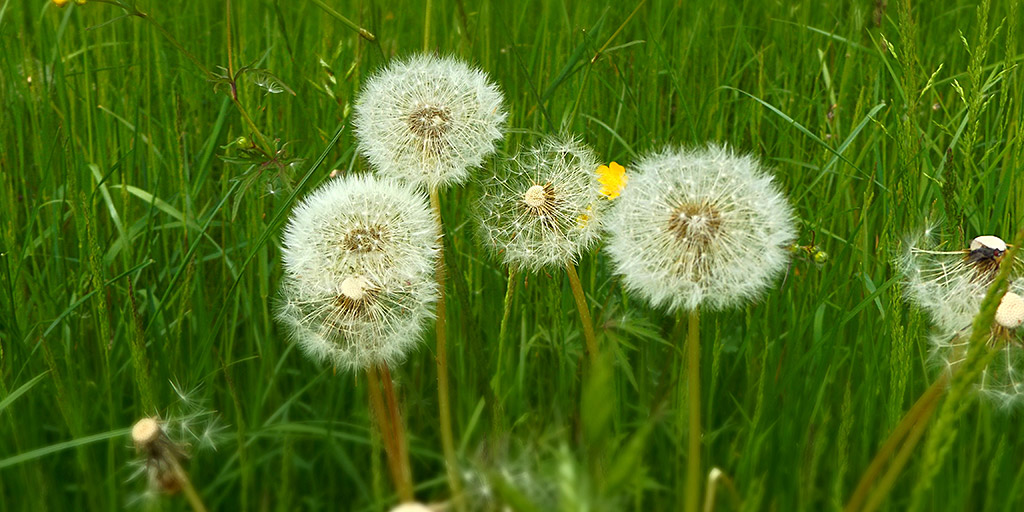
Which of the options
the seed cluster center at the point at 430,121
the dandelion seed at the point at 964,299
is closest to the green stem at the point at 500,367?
the seed cluster center at the point at 430,121

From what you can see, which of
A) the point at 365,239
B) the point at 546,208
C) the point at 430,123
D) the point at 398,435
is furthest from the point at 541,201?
the point at 398,435

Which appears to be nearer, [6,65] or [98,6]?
[6,65]

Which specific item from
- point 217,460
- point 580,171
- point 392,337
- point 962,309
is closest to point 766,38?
point 580,171

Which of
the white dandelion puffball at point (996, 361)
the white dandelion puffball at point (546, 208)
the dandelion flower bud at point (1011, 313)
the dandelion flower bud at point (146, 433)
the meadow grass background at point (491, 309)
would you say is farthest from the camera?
the white dandelion puffball at point (546, 208)

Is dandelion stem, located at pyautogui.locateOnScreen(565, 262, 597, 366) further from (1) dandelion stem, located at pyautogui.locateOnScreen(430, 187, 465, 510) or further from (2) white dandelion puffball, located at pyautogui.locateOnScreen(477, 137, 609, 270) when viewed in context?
(1) dandelion stem, located at pyautogui.locateOnScreen(430, 187, 465, 510)

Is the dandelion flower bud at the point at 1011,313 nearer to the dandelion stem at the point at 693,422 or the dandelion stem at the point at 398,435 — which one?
the dandelion stem at the point at 693,422

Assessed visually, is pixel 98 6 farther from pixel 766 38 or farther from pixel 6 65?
pixel 766 38
